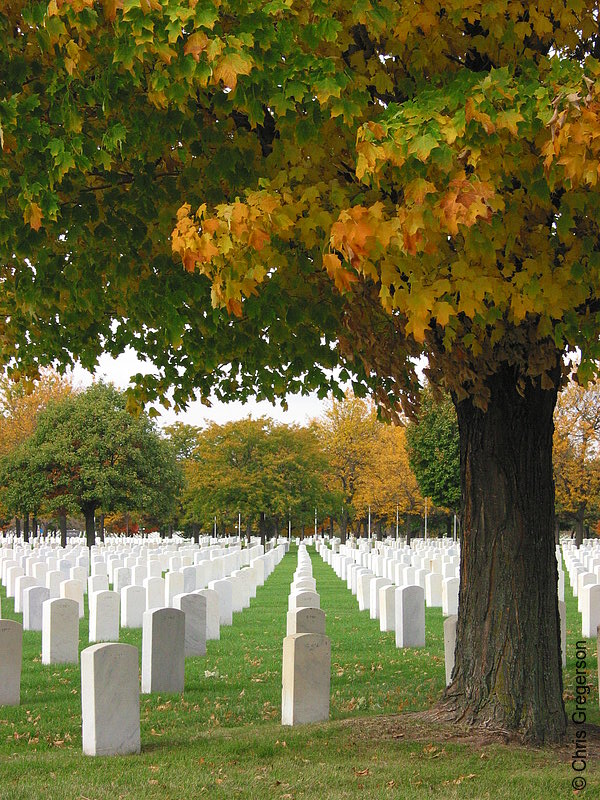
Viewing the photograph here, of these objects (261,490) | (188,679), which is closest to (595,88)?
(188,679)

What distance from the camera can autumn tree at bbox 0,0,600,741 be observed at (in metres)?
4.60

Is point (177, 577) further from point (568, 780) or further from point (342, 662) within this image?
point (568, 780)

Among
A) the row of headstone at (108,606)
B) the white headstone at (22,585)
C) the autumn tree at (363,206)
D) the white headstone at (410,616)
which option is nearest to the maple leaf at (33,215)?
the autumn tree at (363,206)

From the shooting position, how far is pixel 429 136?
440cm

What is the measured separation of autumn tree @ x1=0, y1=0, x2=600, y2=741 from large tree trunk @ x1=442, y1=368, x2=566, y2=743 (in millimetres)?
19

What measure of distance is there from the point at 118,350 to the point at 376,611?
30.9 ft

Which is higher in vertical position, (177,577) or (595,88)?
(595,88)

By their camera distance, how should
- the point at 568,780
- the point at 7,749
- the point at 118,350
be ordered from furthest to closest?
1. the point at 118,350
2. the point at 7,749
3. the point at 568,780

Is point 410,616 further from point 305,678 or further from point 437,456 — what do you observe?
point 437,456

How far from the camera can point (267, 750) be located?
718 cm

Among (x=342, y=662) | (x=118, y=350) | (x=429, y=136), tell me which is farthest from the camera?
(x=342, y=662)

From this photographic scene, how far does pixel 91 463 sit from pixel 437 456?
712 inches

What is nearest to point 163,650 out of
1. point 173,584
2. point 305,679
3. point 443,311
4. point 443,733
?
point 305,679

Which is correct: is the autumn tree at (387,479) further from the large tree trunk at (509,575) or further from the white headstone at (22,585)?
the large tree trunk at (509,575)
